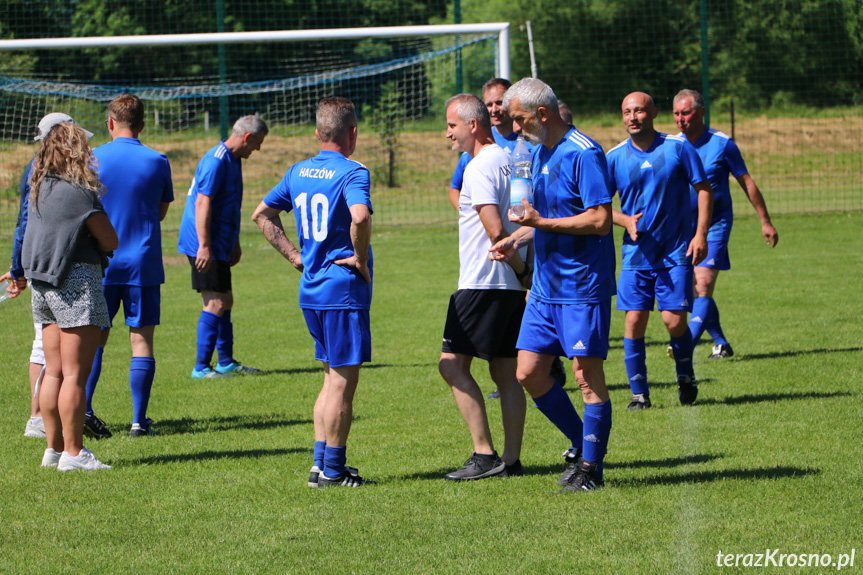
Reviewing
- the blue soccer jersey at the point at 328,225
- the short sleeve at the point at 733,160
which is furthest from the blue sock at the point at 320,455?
the short sleeve at the point at 733,160

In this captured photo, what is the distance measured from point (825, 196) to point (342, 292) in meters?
21.9

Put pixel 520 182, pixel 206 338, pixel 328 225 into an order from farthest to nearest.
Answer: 1. pixel 206 338
2. pixel 328 225
3. pixel 520 182

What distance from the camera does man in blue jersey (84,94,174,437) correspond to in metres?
6.42

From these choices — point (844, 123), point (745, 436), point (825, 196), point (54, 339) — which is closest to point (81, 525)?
point (54, 339)

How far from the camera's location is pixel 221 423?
6.97 meters

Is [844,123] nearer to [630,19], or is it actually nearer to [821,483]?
[630,19]

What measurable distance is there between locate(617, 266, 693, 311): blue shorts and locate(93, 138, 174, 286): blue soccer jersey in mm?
3197

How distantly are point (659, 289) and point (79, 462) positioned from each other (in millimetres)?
3987

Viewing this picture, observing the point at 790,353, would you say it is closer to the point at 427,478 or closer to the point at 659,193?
the point at 659,193

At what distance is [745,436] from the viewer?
605cm

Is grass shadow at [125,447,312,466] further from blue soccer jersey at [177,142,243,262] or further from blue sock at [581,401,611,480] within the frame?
blue soccer jersey at [177,142,243,262]

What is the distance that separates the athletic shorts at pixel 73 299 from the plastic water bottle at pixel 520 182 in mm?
2484

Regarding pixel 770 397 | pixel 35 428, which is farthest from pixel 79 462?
pixel 770 397

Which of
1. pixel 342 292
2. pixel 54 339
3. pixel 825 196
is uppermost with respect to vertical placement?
pixel 342 292
